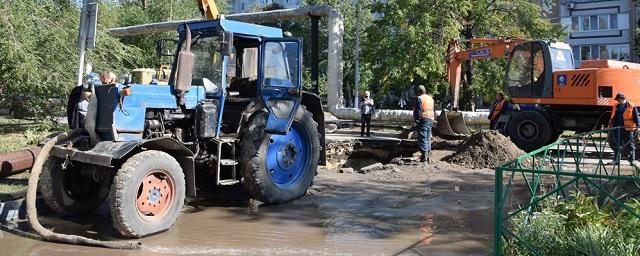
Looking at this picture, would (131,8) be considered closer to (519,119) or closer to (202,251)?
(519,119)

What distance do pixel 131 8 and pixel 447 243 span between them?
3263 cm

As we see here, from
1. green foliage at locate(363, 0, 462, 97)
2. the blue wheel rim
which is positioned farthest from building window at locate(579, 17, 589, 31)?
the blue wheel rim

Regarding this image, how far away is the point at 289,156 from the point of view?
28.0ft

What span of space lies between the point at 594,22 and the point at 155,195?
42705 millimetres

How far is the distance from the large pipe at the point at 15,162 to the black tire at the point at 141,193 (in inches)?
126

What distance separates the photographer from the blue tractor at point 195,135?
6.47m

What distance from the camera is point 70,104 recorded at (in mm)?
8359

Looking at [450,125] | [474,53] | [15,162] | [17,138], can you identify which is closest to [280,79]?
[15,162]

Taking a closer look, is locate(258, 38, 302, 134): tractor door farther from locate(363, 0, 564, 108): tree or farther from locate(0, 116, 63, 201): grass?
locate(363, 0, 564, 108): tree

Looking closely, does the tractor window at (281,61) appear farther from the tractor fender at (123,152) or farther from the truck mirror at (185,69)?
the tractor fender at (123,152)

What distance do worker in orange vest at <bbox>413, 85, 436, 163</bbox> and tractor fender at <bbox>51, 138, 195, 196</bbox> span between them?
612 cm

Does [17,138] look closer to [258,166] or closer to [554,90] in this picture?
[258,166]

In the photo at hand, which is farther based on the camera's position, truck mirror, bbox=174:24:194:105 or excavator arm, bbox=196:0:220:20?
excavator arm, bbox=196:0:220:20

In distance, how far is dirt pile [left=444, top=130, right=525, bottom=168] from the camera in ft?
39.7
